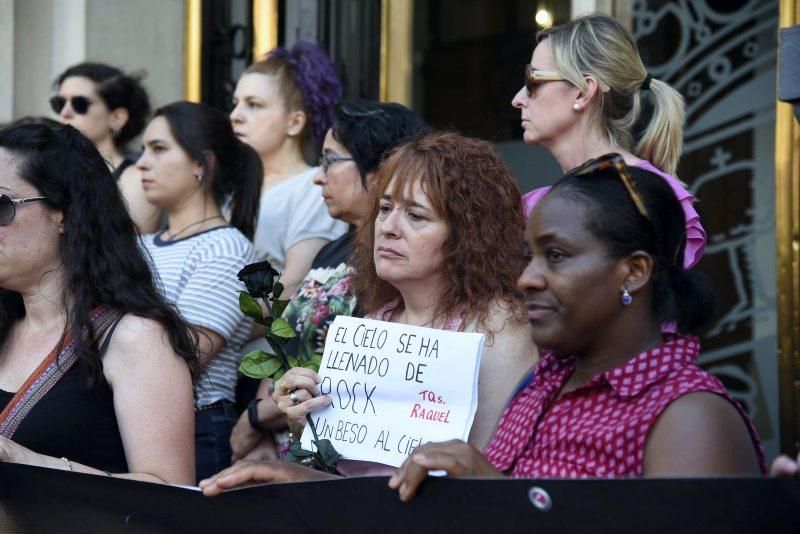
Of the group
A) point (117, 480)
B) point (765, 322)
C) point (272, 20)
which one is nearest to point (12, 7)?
point (272, 20)

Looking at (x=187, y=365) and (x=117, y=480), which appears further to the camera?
(x=187, y=365)

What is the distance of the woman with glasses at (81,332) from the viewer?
11.4 feet

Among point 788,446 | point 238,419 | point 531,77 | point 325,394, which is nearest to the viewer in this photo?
point 325,394

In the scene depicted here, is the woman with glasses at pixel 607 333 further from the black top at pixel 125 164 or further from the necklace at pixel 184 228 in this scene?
the black top at pixel 125 164

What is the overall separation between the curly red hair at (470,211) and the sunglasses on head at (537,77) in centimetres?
56

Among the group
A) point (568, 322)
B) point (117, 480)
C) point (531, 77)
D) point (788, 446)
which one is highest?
point (531, 77)

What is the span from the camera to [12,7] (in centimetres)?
782

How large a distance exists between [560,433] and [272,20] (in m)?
5.26

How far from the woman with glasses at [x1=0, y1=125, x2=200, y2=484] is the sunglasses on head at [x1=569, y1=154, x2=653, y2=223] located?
1286 millimetres

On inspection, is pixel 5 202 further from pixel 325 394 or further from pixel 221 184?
pixel 221 184

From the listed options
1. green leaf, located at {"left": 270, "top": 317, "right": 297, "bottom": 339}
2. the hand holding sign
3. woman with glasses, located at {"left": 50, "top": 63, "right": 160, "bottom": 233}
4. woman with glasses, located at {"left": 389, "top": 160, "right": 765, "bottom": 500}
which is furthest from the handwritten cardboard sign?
woman with glasses, located at {"left": 50, "top": 63, "right": 160, "bottom": 233}

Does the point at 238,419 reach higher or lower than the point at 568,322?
lower

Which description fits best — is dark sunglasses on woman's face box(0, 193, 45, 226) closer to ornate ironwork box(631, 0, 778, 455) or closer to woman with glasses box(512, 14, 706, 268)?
woman with glasses box(512, 14, 706, 268)

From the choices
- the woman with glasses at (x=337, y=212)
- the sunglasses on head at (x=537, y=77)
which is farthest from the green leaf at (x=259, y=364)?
the sunglasses on head at (x=537, y=77)
